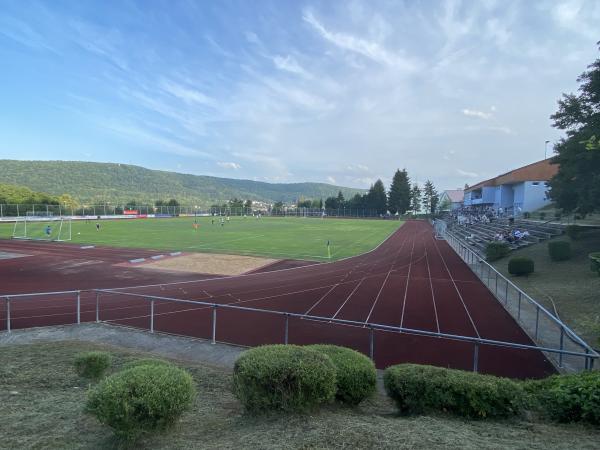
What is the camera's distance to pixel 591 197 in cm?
2217

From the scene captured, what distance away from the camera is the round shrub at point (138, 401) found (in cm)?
380

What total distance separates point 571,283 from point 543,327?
763 centimetres

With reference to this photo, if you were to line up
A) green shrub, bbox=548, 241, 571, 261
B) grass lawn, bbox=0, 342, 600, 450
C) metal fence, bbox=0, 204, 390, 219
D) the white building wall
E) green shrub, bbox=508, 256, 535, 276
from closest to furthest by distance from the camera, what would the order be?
grass lawn, bbox=0, 342, 600, 450
green shrub, bbox=508, 256, 535, 276
green shrub, bbox=548, 241, 571, 261
the white building wall
metal fence, bbox=0, 204, 390, 219

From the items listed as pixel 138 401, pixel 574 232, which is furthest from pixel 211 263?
pixel 574 232

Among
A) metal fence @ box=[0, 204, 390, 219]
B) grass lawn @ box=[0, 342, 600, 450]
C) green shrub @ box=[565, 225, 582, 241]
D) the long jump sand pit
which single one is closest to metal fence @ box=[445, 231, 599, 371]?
grass lawn @ box=[0, 342, 600, 450]

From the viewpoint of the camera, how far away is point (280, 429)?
163 inches

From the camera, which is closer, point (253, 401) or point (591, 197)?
point (253, 401)

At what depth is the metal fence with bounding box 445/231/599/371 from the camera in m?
8.16

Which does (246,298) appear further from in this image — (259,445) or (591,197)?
(591,197)

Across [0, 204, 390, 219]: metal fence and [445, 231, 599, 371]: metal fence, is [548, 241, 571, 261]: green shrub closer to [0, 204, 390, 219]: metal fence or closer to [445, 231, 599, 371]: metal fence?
[445, 231, 599, 371]: metal fence

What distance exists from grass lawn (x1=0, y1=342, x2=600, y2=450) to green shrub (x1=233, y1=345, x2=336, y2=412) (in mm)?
160

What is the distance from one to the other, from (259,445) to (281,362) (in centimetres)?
100

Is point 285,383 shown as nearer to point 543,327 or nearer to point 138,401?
point 138,401

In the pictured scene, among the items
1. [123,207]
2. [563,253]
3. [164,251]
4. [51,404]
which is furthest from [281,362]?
[123,207]
